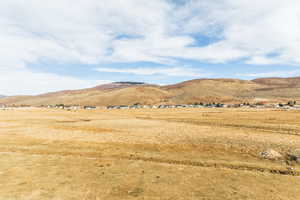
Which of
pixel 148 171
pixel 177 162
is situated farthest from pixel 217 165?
pixel 148 171

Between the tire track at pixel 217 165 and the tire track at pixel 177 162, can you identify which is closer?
the tire track at pixel 217 165

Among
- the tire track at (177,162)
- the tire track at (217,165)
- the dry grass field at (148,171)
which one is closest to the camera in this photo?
the dry grass field at (148,171)

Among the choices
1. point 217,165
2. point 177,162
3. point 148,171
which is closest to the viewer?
point 148,171

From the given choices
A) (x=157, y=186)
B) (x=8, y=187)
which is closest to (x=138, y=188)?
(x=157, y=186)

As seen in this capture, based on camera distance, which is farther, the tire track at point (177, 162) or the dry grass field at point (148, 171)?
the tire track at point (177, 162)

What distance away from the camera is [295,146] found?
21312 mm

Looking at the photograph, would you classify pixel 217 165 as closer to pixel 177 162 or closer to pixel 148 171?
pixel 177 162

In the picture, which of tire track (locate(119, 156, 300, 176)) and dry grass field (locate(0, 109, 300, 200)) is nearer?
dry grass field (locate(0, 109, 300, 200))

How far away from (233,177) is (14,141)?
26061 millimetres

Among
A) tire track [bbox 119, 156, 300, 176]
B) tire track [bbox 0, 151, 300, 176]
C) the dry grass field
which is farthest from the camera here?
tire track [bbox 0, 151, 300, 176]

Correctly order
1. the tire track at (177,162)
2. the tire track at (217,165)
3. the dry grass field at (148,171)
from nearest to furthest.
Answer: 1. the dry grass field at (148,171)
2. the tire track at (217,165)
3. the tire track at (177,162)

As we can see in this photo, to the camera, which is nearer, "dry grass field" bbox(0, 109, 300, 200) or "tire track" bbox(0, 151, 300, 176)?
"dry grass field" bbox(0, 109, 300, 200)

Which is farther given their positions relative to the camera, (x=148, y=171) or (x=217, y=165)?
(x=217, y=165)

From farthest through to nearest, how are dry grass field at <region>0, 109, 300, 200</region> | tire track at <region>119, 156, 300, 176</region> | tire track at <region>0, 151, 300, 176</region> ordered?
tire track at <region>0, 151, 300, 176</region> → tire track at <region>119, 156, 300, 176</region> → dry grass field at <region>0, 109, 300, 200</region>
